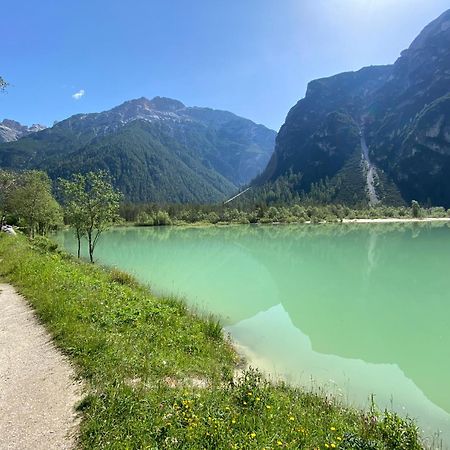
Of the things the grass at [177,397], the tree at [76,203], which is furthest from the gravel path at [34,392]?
the tree at [76,203]

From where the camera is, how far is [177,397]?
8.40 metres

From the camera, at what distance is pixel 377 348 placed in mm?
17781

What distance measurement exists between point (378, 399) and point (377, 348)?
5.38m

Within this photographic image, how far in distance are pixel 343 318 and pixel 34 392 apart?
18272mm

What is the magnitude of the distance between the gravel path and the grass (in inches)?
13.1

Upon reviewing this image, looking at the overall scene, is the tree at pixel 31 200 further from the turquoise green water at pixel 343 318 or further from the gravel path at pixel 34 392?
the gravel path at pixel 34 392

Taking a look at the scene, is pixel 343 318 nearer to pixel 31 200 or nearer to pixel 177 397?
pixel 177 397

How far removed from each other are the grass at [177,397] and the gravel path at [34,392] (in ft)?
1.10

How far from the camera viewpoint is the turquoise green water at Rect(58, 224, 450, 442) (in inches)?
551

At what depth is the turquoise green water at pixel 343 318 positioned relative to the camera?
1398 cm

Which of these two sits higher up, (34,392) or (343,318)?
(34,392)

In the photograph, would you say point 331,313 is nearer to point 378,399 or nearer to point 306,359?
point 306,359

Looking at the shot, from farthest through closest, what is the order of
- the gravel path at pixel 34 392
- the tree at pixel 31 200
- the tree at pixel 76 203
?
the tree at pixel 31 200, the tree at pixel 76 203, the gravel path at pixel 34 392

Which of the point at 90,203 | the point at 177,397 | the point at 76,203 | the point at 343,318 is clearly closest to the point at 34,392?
the point at 177,397
